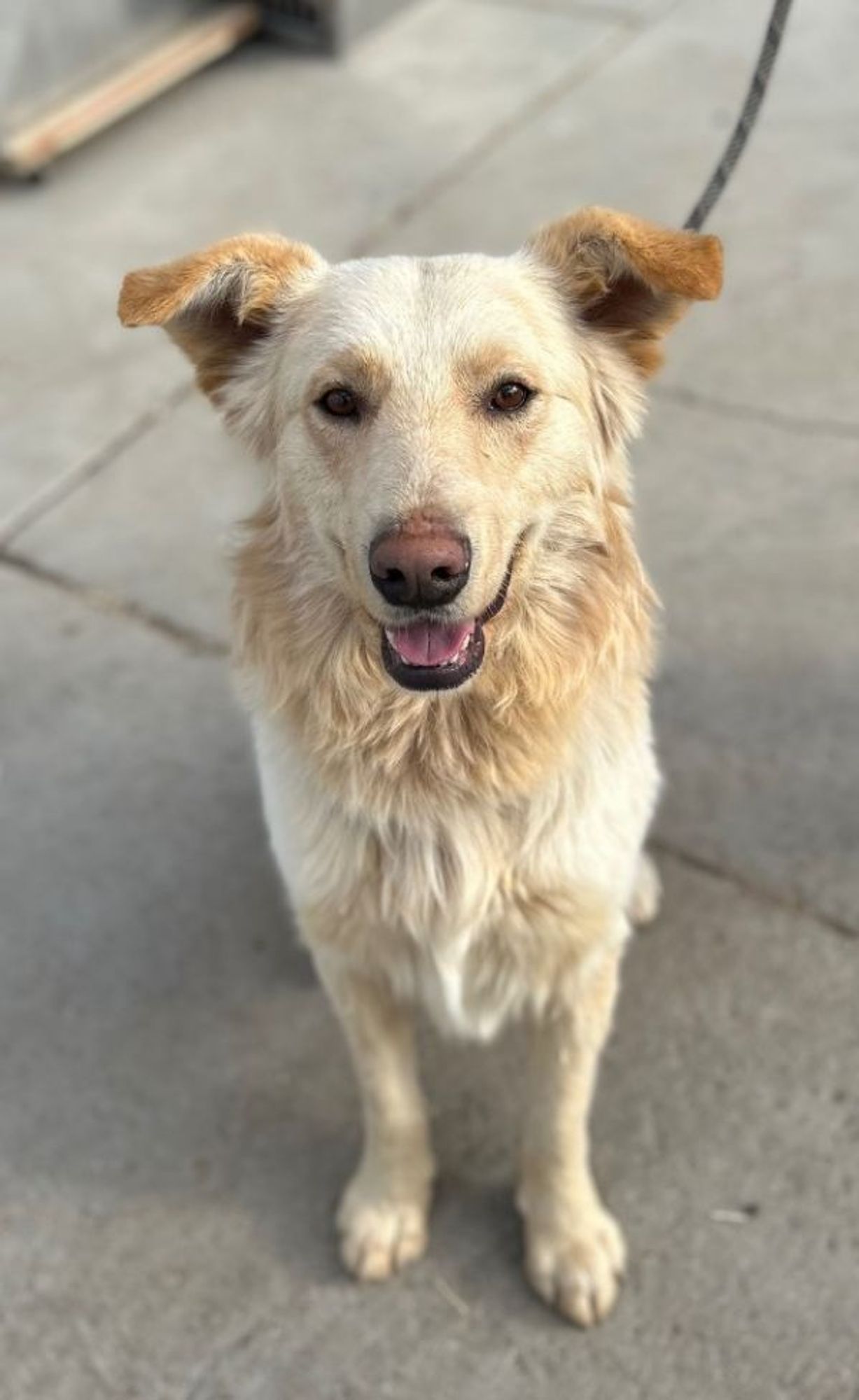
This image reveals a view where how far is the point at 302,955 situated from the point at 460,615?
147 cm

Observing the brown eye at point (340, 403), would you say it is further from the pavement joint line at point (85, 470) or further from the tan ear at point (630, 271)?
the pavement joint line at point (85, 470)

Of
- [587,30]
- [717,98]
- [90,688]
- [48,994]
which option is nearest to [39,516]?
[90,688]

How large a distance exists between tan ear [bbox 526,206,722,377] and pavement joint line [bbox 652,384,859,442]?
223cm

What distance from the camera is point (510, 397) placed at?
2127 millimetres

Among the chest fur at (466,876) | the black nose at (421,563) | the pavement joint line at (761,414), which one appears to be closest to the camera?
the black nose at (421,563)

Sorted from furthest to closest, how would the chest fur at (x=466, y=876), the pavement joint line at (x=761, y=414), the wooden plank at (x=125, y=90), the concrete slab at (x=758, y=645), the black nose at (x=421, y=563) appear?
the wooden plank at (x=125, y=90), the pavement joint line at (x=761, y=414), the concrete slab at (x=758, y=645), the chest fur at (x=466, y=876), the black nose at (x=421, y=563)

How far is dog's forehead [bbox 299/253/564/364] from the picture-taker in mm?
2098

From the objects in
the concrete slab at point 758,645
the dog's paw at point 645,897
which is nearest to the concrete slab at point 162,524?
the concrete slab at point 758,645

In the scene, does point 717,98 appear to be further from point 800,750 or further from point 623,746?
point 623,746

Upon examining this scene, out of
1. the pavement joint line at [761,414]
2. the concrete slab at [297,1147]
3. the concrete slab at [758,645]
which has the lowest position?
the concrete slab at [297,1147]

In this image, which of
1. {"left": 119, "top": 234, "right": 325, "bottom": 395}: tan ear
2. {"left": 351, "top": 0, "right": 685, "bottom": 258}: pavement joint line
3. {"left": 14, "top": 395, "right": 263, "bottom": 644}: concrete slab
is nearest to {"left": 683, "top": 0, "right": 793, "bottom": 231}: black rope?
{"left": 119, "top": 234, "right": 325, "bottom": 395}: tan ear

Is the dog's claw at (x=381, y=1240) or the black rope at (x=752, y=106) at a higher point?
the black rope at (x=752, y=106)

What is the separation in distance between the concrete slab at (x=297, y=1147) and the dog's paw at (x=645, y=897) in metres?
0.04

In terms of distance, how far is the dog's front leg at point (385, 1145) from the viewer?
251 centimetres
